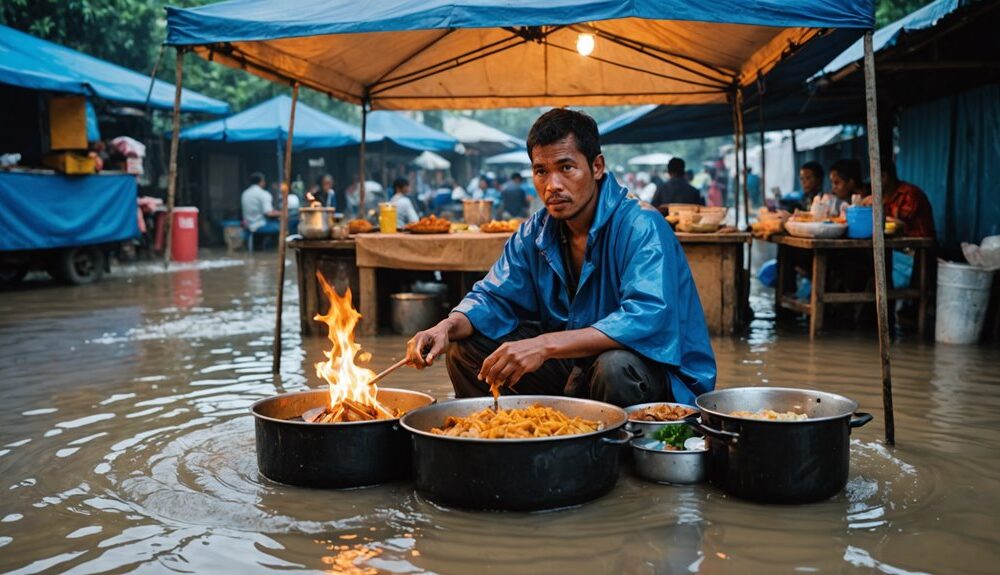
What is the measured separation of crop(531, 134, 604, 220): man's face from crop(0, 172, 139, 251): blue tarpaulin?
9.84m

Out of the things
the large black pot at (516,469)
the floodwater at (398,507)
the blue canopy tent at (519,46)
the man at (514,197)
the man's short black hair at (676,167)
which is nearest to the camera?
the floodwater at (398,507)

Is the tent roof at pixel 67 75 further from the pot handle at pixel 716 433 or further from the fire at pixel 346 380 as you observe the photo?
the pot handle at pixel 716 433

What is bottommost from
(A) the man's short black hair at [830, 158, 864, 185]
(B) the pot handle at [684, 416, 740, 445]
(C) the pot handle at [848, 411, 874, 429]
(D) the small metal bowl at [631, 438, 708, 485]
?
(D) the small metal bowl at [631, 438, 708, 485]

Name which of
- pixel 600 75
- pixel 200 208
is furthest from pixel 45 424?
pixel 200 208

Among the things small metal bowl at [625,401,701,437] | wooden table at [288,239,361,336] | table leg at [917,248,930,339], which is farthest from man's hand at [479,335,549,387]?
table leg at [917,248,930,339]

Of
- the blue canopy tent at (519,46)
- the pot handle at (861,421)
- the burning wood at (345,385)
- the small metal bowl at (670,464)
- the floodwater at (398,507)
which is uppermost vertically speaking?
the blue canopy tent at (519,46)

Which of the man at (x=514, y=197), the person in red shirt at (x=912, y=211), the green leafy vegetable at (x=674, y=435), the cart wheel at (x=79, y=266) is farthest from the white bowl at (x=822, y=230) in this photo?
the man at (x=514, y=197)

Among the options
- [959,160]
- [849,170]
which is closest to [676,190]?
[849,170]

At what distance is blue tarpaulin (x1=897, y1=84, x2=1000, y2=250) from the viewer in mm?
8703

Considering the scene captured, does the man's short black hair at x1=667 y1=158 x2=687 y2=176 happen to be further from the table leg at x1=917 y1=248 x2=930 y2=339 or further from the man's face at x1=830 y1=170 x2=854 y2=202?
the table leg at x1=917 y1=248 x2=930 y2=339

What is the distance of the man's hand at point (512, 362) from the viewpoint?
132 inches

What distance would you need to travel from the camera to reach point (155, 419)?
4.86 m

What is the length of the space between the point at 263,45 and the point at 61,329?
392cm

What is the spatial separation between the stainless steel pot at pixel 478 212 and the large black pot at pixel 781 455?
19.1ft
